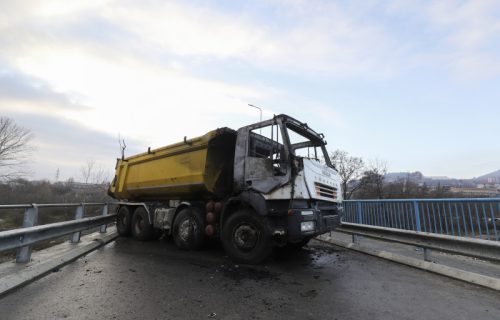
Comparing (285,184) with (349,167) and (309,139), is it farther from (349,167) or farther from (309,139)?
(349,167)

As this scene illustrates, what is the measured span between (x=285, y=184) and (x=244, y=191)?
935mm

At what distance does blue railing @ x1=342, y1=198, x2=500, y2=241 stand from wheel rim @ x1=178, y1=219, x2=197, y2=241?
517 centimetres

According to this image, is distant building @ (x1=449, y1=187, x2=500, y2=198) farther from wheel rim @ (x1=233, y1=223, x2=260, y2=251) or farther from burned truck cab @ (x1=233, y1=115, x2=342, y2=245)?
wheel rim @ (x1=233, y1=223, x2=260, y2=251)

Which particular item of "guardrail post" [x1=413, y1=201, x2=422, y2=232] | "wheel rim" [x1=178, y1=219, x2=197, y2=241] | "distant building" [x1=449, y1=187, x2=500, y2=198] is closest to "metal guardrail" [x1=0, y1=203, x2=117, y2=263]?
"wheel rim" [x1=178, y1=219, x2=197, y2=241]

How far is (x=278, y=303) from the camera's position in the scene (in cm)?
347

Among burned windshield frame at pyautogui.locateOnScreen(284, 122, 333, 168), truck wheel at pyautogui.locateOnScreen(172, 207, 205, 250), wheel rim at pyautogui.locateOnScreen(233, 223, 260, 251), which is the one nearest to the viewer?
wheel rim at pyautogui.locateOnScreen(233, 223, 260, 251)

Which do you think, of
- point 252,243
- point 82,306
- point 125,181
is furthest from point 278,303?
point 125,181

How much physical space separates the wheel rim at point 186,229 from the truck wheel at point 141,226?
1771 millimetres

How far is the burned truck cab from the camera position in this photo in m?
A: 5.00

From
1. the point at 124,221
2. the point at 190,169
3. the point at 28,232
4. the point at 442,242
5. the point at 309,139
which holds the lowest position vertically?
the point at 442,242

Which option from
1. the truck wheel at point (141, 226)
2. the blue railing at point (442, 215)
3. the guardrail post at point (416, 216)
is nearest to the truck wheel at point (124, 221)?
the truck wheel at point (141, 226)

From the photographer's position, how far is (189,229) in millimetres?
6645

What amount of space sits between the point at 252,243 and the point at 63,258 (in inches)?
139

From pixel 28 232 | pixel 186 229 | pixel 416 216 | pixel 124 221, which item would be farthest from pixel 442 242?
pixel 124 221
